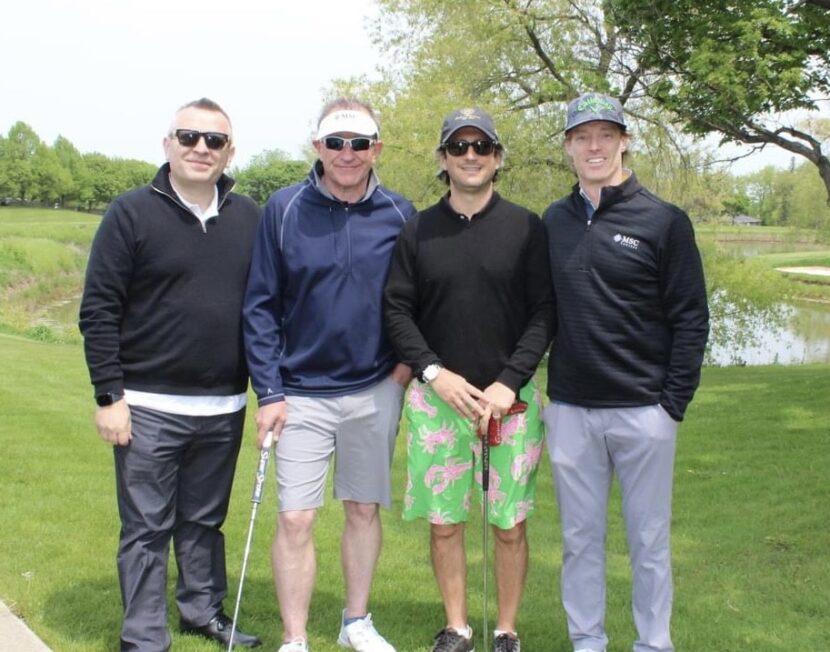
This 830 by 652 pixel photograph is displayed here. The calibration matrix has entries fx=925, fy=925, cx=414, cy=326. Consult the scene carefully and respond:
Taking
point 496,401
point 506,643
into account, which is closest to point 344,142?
point 496,401

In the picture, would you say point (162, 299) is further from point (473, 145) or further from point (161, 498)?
point (473, 145)

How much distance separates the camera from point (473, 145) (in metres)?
3.93

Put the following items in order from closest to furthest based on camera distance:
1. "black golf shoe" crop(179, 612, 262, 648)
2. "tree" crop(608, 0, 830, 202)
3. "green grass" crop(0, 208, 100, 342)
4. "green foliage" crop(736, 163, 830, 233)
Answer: "black golf shoe" crop(179, 612, 262, 648) → "tree" crop(608, 0, 830, 202) → "green grass" crop(0, 208, 100, 342) → "green foliage" crop(736, 163, 830, 233)

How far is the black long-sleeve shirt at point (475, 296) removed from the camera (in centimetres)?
390

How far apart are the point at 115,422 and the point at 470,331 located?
4.97 feet

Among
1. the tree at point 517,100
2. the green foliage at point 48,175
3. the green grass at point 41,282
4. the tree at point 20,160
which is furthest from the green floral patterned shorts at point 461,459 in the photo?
the tree at point 20,160

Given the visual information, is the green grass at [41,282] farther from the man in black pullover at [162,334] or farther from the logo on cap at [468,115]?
the logo on cap at [468,115]

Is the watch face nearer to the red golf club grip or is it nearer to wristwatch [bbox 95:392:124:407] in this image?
the red golf club grip

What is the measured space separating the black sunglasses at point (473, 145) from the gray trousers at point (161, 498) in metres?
1.51

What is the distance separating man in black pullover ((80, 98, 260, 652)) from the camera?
3.83 meters

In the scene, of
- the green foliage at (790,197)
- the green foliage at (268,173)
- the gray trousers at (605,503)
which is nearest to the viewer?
the gray trousers at (605,503)

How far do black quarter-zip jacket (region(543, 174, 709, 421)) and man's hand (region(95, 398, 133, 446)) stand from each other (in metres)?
1.85

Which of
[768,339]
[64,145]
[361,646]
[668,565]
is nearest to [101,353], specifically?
[361,646]

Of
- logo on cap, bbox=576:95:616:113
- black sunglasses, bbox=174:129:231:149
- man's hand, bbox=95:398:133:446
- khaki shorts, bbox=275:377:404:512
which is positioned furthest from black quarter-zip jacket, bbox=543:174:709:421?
man's hand, bbox=95:398:133:446
